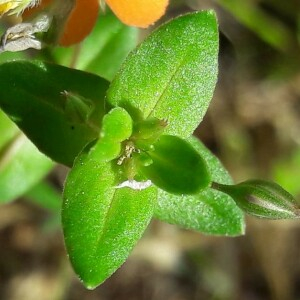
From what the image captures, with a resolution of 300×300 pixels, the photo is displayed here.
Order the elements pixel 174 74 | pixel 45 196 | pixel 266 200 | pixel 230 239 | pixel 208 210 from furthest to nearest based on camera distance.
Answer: pixel 230 239 → pixel 45 196 → pixel 208 210 → pixel 174 74 → pixel 266 200

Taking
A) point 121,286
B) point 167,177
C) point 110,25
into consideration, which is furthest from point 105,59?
point 121,286

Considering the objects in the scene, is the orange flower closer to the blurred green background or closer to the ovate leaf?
the ovate leaf

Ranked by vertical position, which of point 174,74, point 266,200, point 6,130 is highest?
point 174,74

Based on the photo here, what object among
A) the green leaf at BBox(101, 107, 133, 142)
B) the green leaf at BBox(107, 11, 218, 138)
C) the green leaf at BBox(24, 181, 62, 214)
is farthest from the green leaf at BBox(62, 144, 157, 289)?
the green leaf at BBox(24, 181, 62, 214)

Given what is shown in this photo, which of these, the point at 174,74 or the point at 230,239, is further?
the point at 230,239

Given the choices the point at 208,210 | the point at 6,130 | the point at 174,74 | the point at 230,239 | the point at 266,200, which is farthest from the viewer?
the point at 230,239

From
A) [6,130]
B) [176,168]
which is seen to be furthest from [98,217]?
[6,130]

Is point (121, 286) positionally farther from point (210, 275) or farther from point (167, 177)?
point (167, 177)

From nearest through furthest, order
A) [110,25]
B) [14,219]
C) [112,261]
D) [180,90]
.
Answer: [112,261] → [180,90] → [110,25] → [14,219]

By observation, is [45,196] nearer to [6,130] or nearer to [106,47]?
[6,130]
